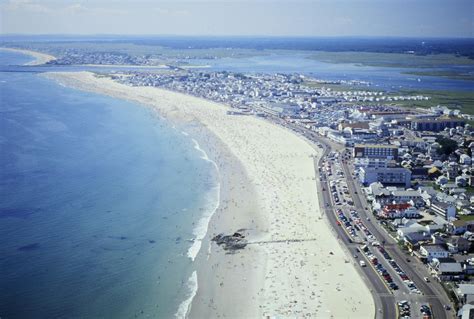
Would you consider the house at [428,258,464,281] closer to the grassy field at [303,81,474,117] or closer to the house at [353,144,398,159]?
the house at [353,144,398,159]

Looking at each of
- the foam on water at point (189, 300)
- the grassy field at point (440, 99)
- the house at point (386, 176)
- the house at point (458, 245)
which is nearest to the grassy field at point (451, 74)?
the grassy field at point (440, 99)

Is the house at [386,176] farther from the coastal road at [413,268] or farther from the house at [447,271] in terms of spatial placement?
the house at [447,271]

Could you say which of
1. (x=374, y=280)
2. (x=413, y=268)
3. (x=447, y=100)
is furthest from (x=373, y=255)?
(x=447, y=100)

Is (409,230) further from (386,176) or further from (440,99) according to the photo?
(440,99)

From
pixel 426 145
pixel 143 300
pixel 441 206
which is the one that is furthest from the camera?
pixel 426 145

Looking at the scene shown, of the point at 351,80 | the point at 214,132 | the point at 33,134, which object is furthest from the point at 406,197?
the point at 351,80

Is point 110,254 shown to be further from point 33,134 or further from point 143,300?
point 33,134
